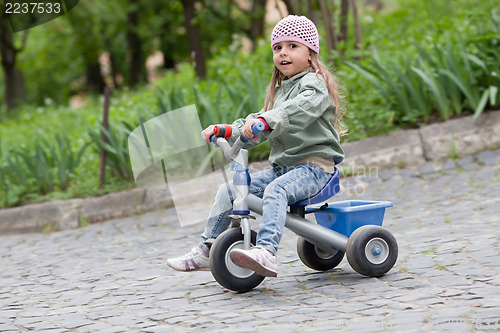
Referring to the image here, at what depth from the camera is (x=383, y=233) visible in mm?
3418

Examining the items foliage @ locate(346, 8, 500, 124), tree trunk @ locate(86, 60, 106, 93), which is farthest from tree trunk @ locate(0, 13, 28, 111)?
foliage @ locate(346, 8, 500, 124)

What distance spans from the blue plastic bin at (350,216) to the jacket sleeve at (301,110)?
1.56ft

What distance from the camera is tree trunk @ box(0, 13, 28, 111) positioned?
50.2ft

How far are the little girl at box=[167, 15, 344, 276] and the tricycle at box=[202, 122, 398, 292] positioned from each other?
0.29ft

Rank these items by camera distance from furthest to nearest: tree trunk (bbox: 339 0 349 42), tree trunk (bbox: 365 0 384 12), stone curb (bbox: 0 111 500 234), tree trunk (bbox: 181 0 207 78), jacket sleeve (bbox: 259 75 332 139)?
1. tree trunk (bbox: 365 0 384 12)
2. tree trunk (bbox: 181 0 207 78)
3. tree trunk (bbox: 339 0 349 42)
4. stone curb (bbox: 0 111 500 234)
5. jacket sleeve (bbox: 259 75 332 139)

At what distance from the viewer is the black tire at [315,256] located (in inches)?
146

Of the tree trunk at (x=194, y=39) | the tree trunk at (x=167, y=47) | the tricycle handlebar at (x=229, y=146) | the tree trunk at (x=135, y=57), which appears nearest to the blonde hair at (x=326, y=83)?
the tricycle handlebar at (x=229, y=146)

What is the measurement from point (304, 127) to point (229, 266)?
0.74 meters

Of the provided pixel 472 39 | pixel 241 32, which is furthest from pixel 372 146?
pixel 241 32

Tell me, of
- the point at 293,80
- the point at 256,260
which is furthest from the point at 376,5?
the point at 256,260

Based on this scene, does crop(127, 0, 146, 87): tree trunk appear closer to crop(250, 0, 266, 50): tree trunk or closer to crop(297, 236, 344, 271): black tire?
crop(250, 0, 266, 50): tree trunk

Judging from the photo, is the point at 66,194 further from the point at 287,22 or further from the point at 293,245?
the point at 287,22

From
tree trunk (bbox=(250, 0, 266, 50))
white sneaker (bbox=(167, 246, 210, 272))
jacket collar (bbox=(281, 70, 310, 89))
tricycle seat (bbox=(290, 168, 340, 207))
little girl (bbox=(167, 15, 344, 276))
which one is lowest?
white sneaker (bbox=(167, 246, 210, 272))

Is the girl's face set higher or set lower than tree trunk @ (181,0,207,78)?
lower
